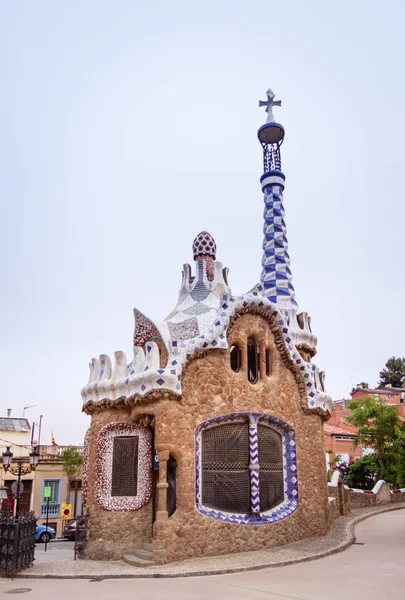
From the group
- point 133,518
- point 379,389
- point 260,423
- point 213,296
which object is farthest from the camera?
point 379,389

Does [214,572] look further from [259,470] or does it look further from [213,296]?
[213,296]

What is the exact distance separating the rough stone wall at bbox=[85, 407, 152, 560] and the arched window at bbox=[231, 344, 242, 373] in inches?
97.7

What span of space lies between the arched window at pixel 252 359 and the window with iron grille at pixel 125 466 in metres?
2.95

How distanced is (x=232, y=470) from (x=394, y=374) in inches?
1801

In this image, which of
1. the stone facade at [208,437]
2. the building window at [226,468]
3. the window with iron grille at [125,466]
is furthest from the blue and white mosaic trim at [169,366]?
the building window at [226,468]

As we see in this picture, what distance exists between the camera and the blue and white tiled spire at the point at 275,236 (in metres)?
17.9

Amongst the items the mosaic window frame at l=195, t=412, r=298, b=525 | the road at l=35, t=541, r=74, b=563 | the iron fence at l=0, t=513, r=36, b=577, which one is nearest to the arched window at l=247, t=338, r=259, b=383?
the mosaic window frame at l=195, t=412, r=298, b=525

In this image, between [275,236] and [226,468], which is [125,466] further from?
[275,236]

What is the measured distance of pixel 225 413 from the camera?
11555 millimetres

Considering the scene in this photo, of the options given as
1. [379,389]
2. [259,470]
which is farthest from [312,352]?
[379,389]

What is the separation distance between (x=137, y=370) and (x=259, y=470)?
3.37 m

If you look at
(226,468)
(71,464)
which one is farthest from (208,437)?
(71,464)

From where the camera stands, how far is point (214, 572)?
9.27m

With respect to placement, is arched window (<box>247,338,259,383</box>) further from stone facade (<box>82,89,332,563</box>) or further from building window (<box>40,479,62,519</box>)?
building window (<box>40,479,62,519</box>)
